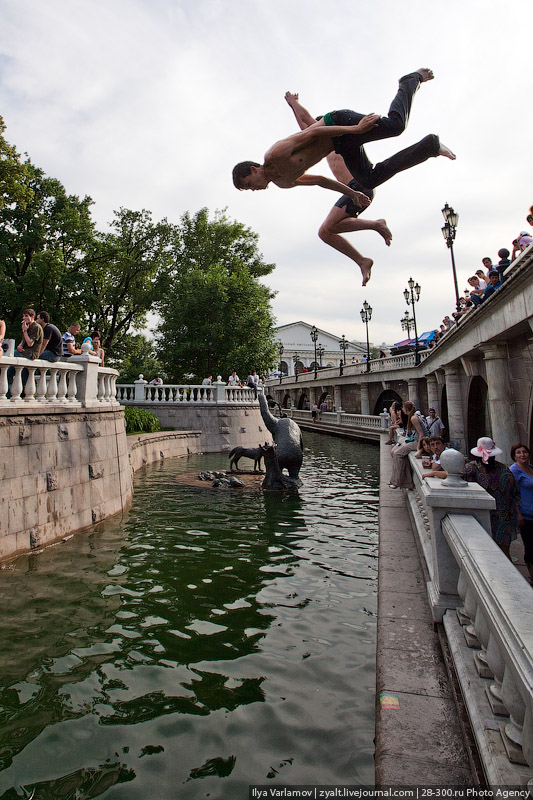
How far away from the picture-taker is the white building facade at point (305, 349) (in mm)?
89000

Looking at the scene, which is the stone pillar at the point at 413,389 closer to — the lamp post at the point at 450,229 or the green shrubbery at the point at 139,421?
the lamp post at the point at 450,229

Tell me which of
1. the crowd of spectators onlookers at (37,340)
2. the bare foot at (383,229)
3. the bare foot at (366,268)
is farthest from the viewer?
the crowd of spectators onlookers at (37,340)

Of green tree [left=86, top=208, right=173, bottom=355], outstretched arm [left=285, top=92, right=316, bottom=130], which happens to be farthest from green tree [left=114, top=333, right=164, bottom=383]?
outstretched arm [left=285, top=92, right=316, bottom=130]

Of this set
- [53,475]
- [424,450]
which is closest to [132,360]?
[53,475]

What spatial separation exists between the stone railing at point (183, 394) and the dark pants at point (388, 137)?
1959 centimetres

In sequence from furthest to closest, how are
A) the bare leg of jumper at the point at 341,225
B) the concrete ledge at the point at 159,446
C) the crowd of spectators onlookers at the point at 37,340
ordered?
the concrete ledge at the point at 159,446 → the crowd of spectators onlookers at the point at 37,340 → the bare leg of jumper at the point at 341,225

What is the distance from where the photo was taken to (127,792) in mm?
2846

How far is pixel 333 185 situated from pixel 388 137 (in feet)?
2.06

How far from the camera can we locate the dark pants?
412cm

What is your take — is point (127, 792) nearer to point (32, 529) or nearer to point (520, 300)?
point (32, 529)

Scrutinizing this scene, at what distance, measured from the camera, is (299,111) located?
15.7 ft

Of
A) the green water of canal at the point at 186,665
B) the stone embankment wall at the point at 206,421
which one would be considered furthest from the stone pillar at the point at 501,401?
the stone embankment wall at the point at 206,421

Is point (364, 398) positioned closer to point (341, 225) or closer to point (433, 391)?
point (433, 391)

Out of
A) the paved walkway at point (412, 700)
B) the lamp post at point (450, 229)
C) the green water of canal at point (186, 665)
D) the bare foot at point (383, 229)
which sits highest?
the lamp post at point (450, 229)
